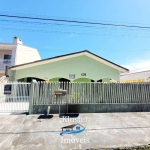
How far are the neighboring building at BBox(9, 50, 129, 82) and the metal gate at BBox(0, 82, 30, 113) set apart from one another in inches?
172

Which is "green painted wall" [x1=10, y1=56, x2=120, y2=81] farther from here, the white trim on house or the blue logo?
the blue logo

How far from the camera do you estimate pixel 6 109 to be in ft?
26.4

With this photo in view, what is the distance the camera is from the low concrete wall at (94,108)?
24.8 ft

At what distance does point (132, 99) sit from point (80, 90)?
359 cm

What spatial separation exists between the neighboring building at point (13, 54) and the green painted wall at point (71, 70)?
4147 mm

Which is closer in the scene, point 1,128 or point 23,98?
point 1,128

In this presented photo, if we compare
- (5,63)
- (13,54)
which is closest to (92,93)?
(13,54)

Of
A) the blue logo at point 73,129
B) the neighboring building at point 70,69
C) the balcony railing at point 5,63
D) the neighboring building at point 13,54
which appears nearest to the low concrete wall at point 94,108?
the blue logo at point 73,129

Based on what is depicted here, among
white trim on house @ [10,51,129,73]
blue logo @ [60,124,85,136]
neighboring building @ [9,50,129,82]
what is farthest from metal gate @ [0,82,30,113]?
neighboring building @ [9,50,129,82]

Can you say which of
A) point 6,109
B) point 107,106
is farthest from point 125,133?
point 6,109

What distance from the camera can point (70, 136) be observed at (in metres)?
4.71

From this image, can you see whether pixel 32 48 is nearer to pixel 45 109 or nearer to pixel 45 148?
pixel 45 109

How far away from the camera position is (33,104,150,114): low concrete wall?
7.55m

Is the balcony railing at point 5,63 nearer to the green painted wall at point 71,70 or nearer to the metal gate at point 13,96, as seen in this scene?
the green painted wall at point 71,70
